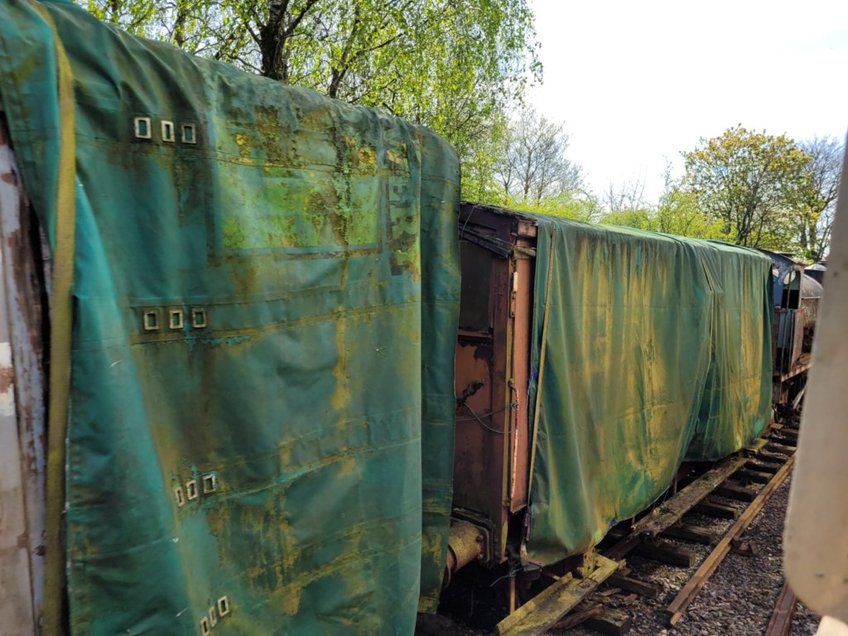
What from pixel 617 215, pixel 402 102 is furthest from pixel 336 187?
pixel 617 215

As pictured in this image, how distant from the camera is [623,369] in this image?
470cm

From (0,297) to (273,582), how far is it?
142 centimetres

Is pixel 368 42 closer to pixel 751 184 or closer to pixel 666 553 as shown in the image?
pixel 666 553

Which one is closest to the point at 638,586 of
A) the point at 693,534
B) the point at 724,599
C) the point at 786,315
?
the point at 724,599

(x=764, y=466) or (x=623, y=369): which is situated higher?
(x=623, y=369)

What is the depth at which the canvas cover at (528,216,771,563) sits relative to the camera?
3.75 meters

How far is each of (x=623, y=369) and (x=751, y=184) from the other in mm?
26239

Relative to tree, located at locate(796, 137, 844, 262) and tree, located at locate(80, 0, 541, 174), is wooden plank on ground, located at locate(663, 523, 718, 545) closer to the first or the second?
tree, located at locate(80, 0, 541, 174)

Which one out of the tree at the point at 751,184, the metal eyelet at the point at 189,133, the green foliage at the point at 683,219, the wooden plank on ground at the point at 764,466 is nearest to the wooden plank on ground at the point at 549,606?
the metal eyelet at the point at 189,133

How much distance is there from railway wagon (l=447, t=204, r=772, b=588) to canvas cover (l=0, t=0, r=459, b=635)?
491 millimetres

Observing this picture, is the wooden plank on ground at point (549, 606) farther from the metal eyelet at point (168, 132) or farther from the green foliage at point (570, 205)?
the green foliage at point (570, 205)

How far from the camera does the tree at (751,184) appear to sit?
83.9 feet

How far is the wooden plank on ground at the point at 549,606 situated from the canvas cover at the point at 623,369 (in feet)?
1.14

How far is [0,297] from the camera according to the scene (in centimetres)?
167
